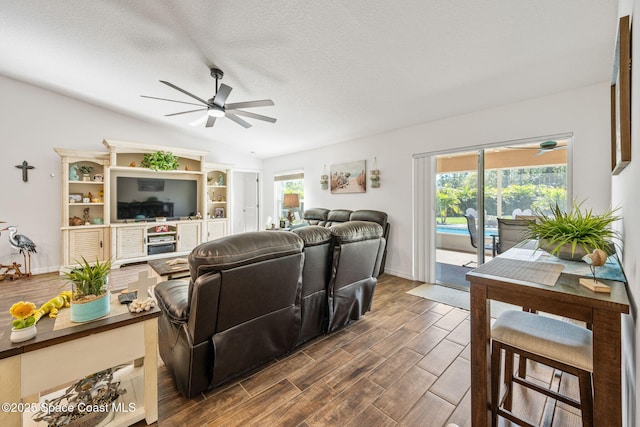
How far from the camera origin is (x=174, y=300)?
1643 millimetres

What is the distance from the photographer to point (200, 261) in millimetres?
1405

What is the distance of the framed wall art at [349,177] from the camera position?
15.7ft

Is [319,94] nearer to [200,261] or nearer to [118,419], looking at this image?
[200,261]

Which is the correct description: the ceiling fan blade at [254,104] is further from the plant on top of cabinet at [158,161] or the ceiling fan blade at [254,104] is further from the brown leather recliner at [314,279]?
the plant on top of cabinet at [158,161]

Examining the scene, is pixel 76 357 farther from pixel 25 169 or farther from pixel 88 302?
pixel 25 169

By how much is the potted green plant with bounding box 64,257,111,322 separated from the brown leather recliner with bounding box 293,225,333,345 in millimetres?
1154

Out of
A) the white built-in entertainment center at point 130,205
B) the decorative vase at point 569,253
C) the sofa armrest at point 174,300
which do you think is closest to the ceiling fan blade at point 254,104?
the sofa armrest at point 174,300

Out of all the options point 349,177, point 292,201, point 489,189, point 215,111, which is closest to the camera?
point 215,111

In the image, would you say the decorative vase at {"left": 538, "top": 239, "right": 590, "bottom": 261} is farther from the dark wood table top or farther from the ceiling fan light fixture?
the ceiling fan light fixture

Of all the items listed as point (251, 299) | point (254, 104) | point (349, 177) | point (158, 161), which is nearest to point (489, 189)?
point (349, 177)

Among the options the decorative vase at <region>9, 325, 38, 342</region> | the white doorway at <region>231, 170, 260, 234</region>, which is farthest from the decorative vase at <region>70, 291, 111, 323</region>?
the white doorway at <region>231, 170, 260, 234</region>

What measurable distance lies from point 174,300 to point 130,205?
457 centimetres

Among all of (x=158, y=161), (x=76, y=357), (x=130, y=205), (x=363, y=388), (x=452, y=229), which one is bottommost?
(x=363, y=388)

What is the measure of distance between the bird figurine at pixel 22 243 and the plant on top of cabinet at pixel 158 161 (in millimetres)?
2129
